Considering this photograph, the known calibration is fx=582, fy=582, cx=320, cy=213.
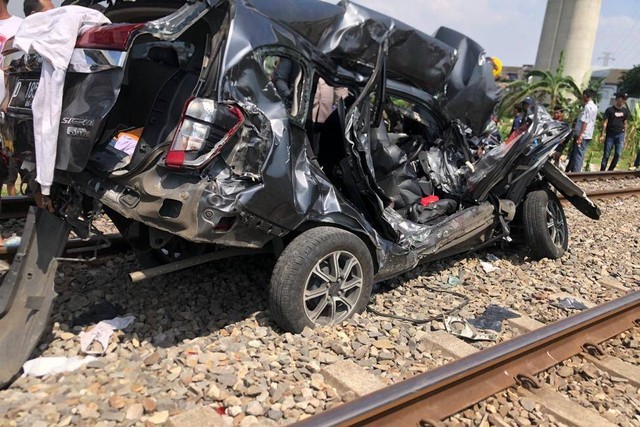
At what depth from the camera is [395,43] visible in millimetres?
4641

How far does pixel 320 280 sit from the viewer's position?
4.00 m

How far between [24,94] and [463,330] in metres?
3.40

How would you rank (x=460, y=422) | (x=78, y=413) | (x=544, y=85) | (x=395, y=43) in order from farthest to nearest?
1. (x=544, y=85)
2. (x=395, y=43)
3. (x=460, y=422)
4. (x=78, y=413)

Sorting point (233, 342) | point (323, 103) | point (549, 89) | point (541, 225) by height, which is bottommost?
point (233, 342)

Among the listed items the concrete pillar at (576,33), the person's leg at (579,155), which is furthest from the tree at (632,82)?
the person's leg at (579,155)

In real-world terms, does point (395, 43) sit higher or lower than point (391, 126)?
higher

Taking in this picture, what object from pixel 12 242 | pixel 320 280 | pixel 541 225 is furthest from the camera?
pixel 541 225

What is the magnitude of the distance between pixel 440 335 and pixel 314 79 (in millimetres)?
2035

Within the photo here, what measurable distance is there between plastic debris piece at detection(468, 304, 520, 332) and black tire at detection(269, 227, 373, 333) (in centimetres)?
94

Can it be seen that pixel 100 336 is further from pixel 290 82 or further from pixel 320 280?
pixel 290 82

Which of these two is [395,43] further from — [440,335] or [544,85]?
[544,85]

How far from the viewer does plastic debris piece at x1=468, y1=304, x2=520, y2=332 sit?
445 cm

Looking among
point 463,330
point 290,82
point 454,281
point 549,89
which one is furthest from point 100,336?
point 549,89

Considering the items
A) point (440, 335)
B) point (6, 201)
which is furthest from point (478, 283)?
point (6, 201)
